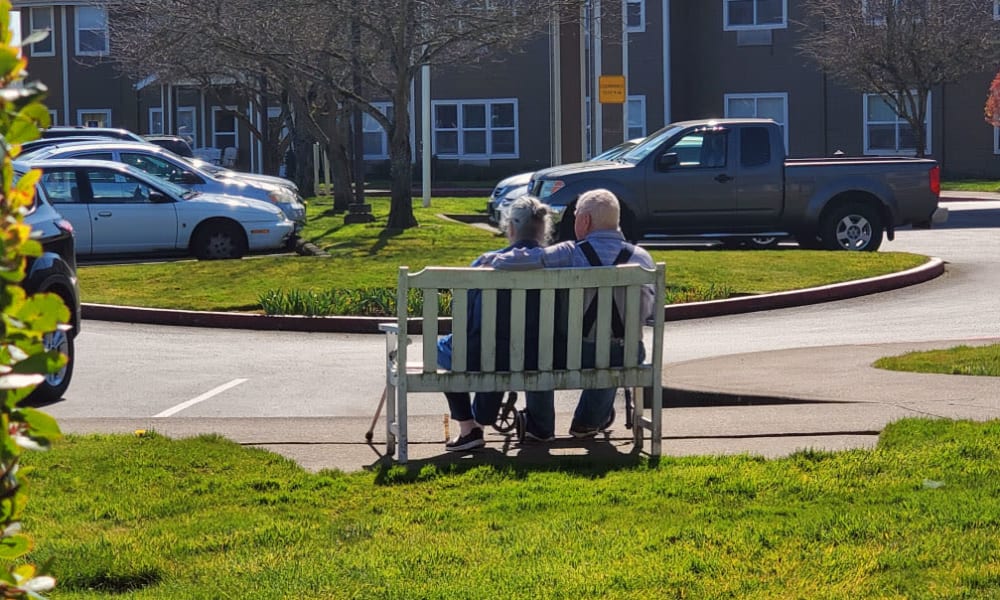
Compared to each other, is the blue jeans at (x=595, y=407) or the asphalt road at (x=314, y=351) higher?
the blue jeans at (x=595, y=407)

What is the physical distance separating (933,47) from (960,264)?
20695 millimetres

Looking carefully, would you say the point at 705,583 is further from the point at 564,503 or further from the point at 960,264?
the point at 960,264

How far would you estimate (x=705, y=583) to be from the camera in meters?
4.65

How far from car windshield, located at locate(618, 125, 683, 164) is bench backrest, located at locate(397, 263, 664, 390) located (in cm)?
1309

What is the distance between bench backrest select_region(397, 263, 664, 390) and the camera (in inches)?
266

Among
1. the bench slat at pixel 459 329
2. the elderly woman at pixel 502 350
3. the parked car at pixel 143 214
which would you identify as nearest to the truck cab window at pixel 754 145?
the parked car at pixel 143 214

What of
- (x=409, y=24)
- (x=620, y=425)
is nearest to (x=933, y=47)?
(x=409, y=24)

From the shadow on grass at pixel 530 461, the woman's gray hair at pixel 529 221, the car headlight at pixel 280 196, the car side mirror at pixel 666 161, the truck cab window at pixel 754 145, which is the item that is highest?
the truck cab window at pixel 754 145

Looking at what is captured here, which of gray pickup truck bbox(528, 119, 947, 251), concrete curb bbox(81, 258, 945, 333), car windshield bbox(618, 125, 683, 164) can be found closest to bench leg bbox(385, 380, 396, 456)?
concrete curb bbox(81, 258, 945, 333)

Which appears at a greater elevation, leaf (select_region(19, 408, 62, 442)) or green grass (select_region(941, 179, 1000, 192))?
green grass (select_region(941, 179, 1000, 192))

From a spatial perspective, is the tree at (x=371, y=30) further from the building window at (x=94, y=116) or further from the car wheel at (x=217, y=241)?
the building window at (x=94, y=116)

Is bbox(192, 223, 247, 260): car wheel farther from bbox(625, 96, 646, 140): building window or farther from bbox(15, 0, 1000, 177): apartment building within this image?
bbox(625, 96, 646, 140): building window

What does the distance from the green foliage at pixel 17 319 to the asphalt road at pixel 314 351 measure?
679 cm

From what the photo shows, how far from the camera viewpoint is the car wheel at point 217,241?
66.1 feet
